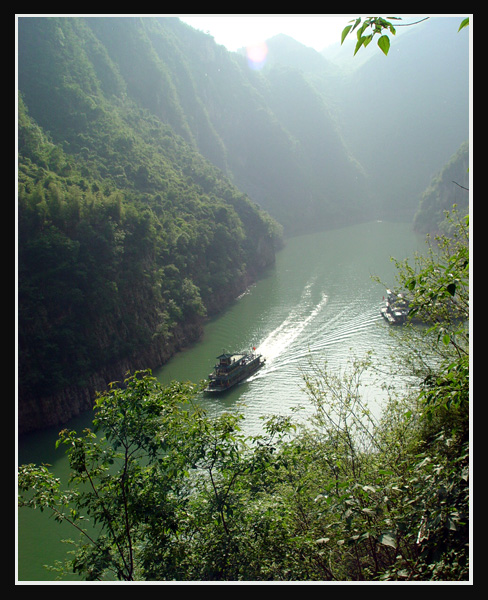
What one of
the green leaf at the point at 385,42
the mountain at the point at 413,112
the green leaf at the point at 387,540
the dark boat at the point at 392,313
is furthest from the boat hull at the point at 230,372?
the mountain at the point at 413,112

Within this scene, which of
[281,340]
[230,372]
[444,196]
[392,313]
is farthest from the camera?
[444,196]

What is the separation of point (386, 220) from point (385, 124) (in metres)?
44.9

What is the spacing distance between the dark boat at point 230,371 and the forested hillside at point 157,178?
465 cm

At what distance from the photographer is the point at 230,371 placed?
24422mm

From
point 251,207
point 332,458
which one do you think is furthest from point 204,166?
point 332,458

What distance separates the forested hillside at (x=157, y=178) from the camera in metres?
24.0

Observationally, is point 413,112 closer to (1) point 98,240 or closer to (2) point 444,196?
(2) point 444,196

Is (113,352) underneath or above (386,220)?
underneath

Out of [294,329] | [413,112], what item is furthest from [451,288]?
[413,112]

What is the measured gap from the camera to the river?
15.7 meters

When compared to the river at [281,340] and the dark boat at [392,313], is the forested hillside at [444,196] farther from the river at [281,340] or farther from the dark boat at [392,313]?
the dark boat at [392,313]

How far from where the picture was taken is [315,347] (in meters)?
27.8

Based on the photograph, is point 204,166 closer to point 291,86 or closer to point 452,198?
point 452,198

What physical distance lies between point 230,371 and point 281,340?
21.6 feet
